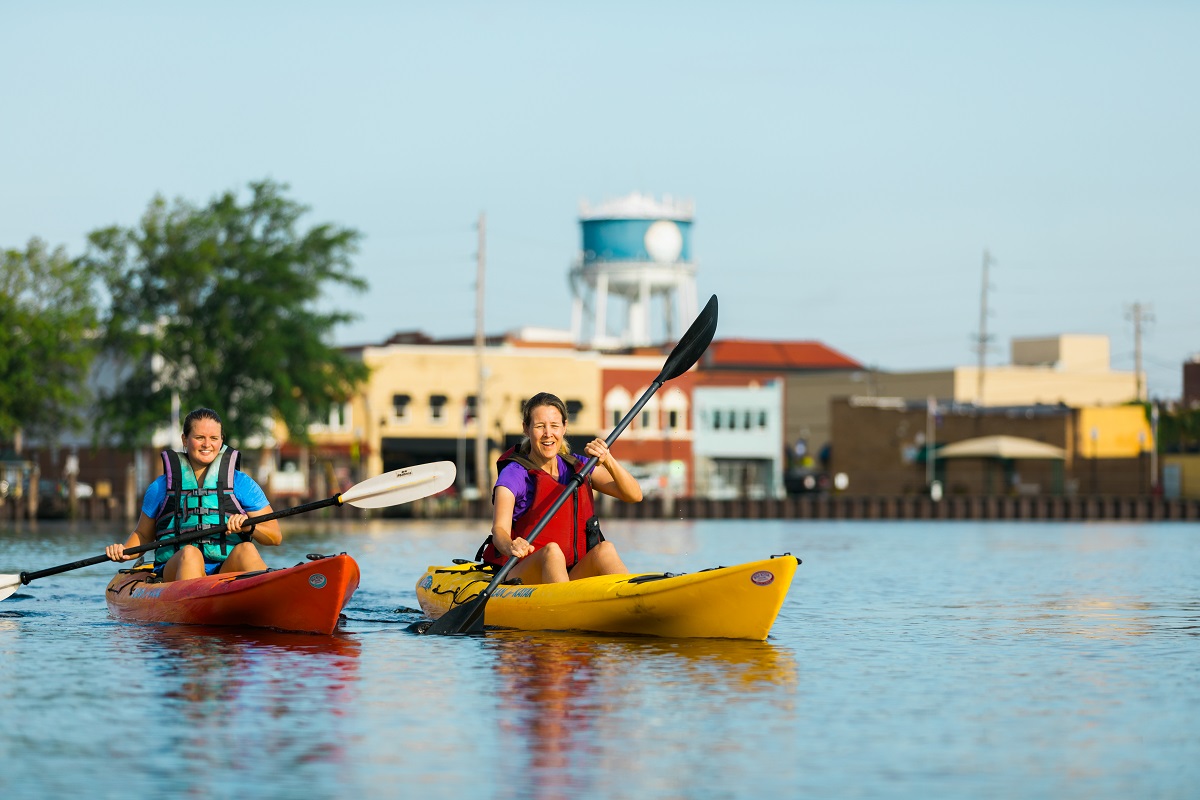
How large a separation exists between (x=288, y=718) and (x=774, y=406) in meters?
81.0

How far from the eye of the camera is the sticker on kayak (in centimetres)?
1449

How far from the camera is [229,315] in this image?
6500 cm

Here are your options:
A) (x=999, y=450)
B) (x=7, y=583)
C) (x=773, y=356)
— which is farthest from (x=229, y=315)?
(x=773, y=356)

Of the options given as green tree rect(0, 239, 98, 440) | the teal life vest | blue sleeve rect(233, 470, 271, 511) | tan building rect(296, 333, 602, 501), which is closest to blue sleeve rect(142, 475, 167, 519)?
the teal life vest

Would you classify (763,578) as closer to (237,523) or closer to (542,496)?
(542,496)

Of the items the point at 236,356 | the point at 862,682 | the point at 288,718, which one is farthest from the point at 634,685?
the point at 236,356

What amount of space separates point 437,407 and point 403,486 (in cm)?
6318

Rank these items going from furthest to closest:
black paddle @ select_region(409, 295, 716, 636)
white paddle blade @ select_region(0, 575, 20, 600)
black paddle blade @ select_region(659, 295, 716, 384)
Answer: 1. black paddle blade @ select_region(659, 295, 716, 384)
2. white paddle blade @ select_region(0, 575, 20, 600)
3. black paddle @ select_region(409, 295, 716, 636)

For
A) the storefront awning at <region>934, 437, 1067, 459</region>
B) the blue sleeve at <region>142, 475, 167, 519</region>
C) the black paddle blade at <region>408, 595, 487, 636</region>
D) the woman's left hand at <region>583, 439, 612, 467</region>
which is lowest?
the black paddle blade at <region>408, 595, 487, 636</region>

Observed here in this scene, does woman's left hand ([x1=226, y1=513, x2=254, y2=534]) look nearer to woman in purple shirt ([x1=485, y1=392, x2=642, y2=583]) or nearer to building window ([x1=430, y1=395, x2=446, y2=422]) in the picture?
woman in purple shirt ([x1=485, y1=392, x2=642, y2=583])

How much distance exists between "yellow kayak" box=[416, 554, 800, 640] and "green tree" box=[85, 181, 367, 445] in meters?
48.7

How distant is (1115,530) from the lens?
5875cm

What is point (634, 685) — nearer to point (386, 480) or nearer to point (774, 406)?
point (386, 480)

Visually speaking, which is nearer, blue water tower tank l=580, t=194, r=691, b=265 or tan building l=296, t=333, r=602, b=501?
tan building l=296, t=333, r=602, b=501
